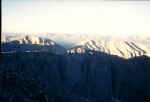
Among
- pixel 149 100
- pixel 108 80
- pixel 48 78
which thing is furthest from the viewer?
pixel 108 80

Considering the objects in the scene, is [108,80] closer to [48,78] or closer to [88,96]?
[88,96]

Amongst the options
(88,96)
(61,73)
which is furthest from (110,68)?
(61,73)

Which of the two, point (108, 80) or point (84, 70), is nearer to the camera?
point (108, 80)

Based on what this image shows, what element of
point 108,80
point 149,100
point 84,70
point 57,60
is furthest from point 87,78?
point 149,100

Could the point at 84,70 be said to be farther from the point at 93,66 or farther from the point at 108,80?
the point at 108,80

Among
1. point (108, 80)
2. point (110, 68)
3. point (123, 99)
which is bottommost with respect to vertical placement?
point (123, 99)

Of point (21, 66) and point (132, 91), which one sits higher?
point (21, 66)

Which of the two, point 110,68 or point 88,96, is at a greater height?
point 110,68

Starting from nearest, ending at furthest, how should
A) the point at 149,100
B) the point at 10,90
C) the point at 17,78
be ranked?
1. the point at 10,90
2. the point at 17,78
3. the point at 149,100

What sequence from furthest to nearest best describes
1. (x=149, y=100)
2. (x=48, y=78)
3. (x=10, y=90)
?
(x=48, y=78) < (x=149, y=100) < (x=10, y=90)
